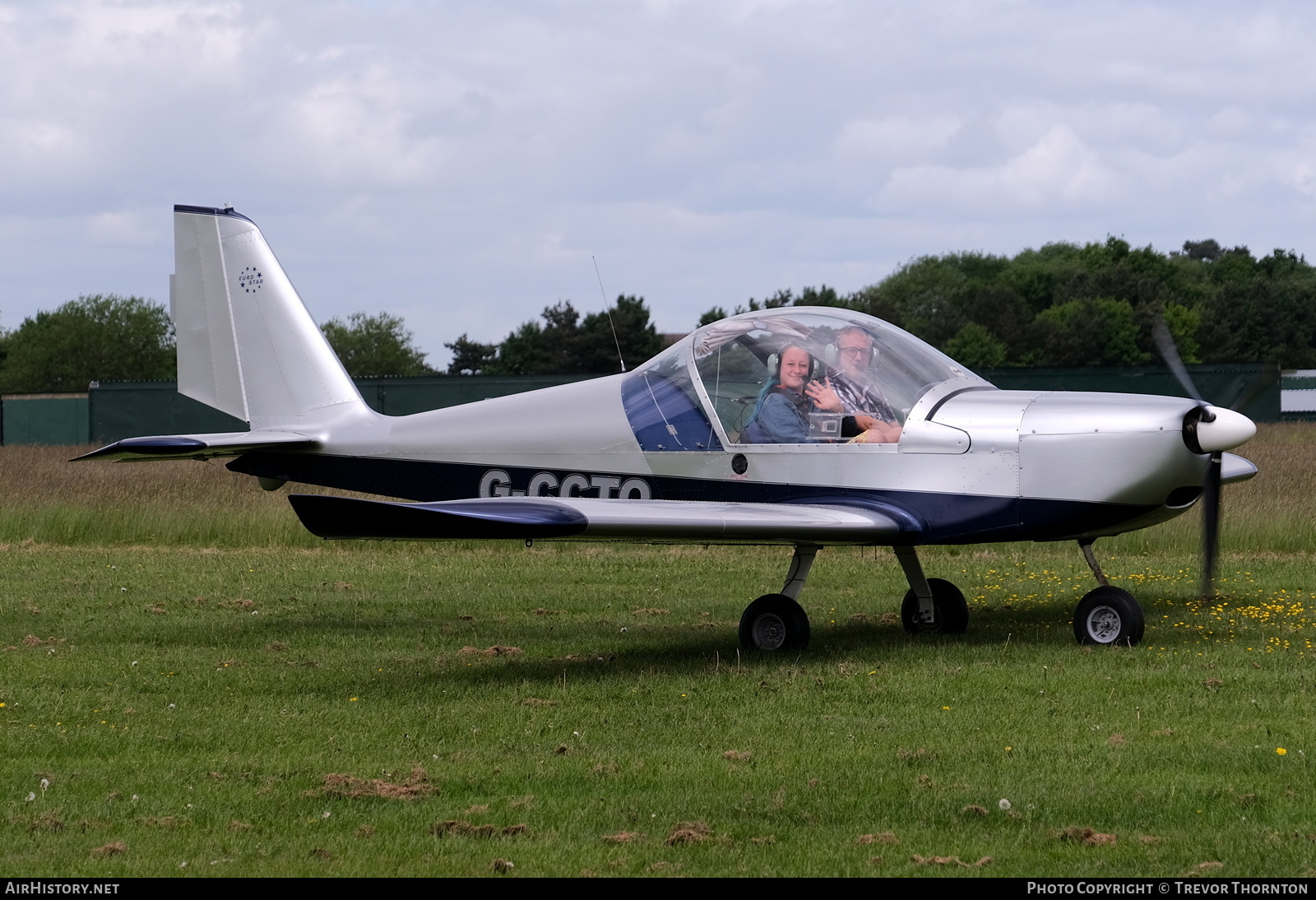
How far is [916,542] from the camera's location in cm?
933

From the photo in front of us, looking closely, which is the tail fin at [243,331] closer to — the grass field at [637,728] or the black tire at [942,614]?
the grass field at [637,728]

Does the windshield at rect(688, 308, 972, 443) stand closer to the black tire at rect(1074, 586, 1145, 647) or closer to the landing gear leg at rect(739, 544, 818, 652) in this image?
the landing gear leg at rect(739, 544, 818, 652)

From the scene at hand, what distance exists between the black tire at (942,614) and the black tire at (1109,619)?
1.09 metres

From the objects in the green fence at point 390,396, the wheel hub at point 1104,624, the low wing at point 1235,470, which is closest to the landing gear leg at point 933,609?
the wheel hub at point 1104,624

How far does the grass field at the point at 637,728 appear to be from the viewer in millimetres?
5004

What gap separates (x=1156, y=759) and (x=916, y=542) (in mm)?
3330

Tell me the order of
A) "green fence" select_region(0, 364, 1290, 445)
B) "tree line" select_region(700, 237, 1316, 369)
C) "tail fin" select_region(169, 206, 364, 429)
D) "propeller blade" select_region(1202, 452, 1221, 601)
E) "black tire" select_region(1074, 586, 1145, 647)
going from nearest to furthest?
"propeller blade" select_region(1202, 452, 1221, 601) → "black tire" select_region(1074, 586, 1145, 647) → "tail fin" select_region(169, 206, 364, 429) → "green fence" select_region(0, 364, 1290, 445) → "tree line" select_region(700, 237, 1316, 369)

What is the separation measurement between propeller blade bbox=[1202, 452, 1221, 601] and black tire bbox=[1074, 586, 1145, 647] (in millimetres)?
492

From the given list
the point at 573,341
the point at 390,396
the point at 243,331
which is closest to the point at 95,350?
the point at 573,341

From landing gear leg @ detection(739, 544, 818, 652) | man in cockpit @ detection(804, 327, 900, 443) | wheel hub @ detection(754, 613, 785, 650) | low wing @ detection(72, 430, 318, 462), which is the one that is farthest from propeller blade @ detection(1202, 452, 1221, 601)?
low wing @ detection(72, 430, 318, 462)

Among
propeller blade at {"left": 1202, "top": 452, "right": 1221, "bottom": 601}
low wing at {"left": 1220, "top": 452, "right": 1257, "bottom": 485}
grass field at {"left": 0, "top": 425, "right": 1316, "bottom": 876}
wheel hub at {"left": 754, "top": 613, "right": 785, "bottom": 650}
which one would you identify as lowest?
grass field at {"left": 0, "top": 425, "right": 1316, "bottom": 876}

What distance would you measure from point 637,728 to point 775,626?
2.60 metres

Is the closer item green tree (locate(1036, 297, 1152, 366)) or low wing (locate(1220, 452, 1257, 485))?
low wing (locate(1220, 452, 1257, 485))

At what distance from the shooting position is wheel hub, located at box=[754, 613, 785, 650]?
31.0ft
